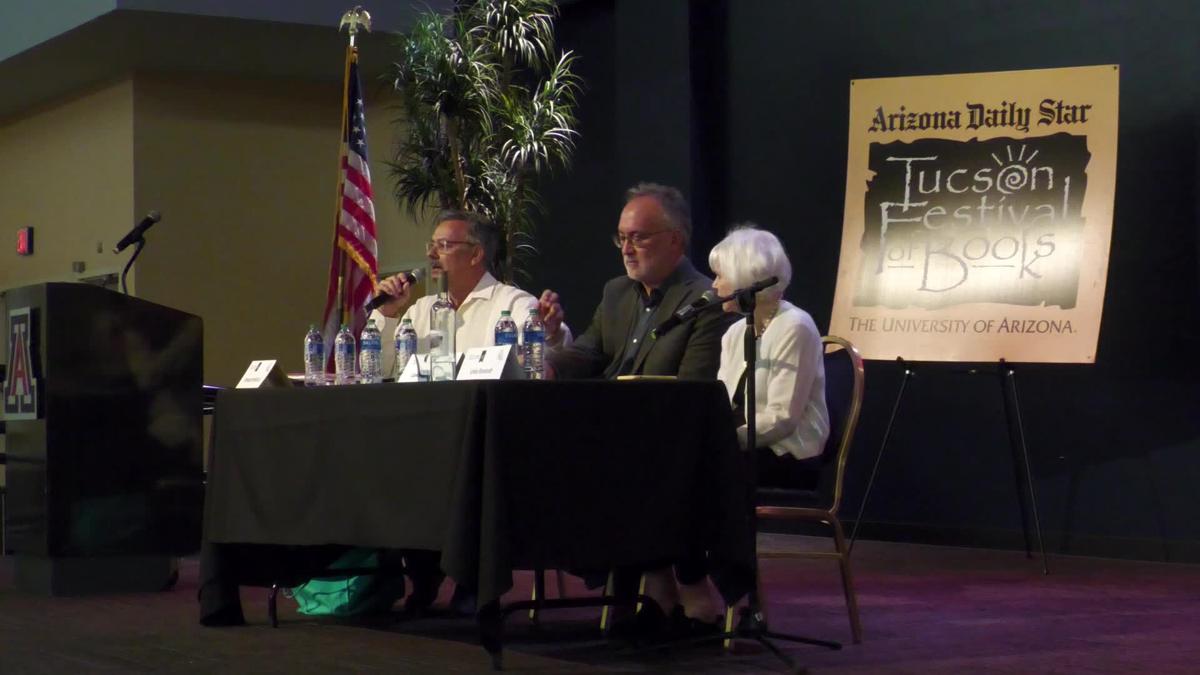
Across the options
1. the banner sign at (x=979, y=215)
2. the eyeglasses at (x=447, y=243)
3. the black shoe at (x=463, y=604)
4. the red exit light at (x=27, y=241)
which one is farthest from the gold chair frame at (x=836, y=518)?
the red exit light at (x=27, y=241)

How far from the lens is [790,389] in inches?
151

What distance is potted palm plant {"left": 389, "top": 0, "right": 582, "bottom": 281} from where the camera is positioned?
26.3ft

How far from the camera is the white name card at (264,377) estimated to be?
4.21 metres

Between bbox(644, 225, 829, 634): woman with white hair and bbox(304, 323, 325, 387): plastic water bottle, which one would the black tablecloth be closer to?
bbox(644, 225, 829, 634): woman with white hair

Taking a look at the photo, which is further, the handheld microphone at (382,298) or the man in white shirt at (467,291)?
the man in white shirt at (467,291)

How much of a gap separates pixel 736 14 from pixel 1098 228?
2601mm

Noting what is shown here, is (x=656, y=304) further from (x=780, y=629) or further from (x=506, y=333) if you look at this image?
(x=780, y=629)

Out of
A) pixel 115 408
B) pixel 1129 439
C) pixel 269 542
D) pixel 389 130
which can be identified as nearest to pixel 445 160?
pixel 389 130

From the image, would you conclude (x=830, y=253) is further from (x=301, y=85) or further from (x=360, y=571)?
(x=301, y=85)

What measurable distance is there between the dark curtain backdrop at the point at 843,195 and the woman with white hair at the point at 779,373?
9.58 ft

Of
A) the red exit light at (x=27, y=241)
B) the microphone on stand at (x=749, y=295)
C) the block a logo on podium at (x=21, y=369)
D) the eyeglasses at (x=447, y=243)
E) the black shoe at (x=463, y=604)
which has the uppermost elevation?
the red exit light at (x=27, y=241)

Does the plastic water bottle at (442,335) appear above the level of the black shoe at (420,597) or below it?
above

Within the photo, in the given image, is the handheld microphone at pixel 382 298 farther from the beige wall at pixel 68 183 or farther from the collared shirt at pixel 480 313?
the beige wall at pixel 68 183

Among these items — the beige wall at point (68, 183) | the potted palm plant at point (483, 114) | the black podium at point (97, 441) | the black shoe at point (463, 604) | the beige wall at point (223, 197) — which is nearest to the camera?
the black shoe at point (463, 604)
